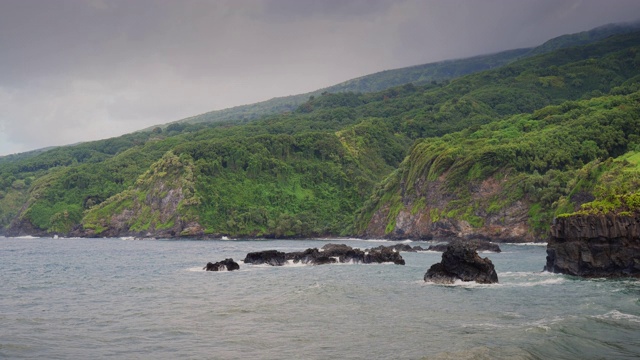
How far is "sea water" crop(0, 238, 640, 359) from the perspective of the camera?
29.2m

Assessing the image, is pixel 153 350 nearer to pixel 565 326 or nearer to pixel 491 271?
pixel 565 326

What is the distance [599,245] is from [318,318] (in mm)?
30909

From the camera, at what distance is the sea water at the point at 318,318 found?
95.9 feet

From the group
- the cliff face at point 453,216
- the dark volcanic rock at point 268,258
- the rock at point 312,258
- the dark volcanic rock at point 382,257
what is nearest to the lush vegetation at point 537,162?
the cliff face at point 453,216

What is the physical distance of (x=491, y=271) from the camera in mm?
56094

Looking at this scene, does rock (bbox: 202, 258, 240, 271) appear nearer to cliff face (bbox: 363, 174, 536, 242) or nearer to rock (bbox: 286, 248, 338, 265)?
rock (bbox: 286, 248, 338, 265)

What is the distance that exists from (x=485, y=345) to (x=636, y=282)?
28.2 metres

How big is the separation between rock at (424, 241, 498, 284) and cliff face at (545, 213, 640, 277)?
8217 millimetres

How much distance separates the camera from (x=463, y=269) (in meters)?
56.6

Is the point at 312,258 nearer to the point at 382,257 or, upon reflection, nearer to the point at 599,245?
the point at 382,257

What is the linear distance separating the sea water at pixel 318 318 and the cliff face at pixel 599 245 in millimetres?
2128

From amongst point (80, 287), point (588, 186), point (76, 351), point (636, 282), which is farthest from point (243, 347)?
point (588, 186)

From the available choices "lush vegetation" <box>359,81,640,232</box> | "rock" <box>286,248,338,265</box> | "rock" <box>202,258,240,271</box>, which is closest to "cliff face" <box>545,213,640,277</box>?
"rock" <box>286,248,338,265</box>

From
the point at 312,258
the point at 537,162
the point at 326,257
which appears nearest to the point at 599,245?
the point at 326,257
